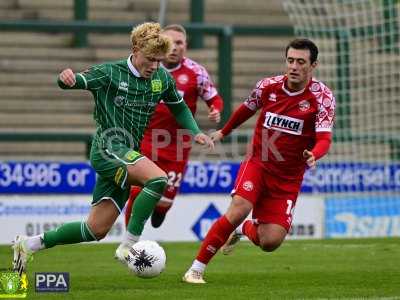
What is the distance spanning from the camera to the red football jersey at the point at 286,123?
9984 mm

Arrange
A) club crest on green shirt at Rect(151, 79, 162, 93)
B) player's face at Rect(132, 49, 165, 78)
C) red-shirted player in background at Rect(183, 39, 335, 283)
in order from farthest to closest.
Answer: red-shirted player in background at Rect(183, 39, 335, 283) < club crest on green shirt at Rect(151, 79, 162, 93) < player's face at Rect(132, 49, 165, 78)

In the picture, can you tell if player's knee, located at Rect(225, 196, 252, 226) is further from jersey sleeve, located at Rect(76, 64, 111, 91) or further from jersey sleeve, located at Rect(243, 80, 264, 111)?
jersey sleeve, located at Rect(76, 64, 111, 91)

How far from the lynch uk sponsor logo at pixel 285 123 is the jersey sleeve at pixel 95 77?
1.50 m

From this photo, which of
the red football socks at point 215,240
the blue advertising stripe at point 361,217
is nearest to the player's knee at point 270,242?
the red football socks at point 215,240

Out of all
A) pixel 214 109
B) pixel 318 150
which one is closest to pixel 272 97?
pixel 318 150

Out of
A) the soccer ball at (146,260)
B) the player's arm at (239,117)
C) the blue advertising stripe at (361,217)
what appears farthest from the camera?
the blue advertising stripe at (361,217)

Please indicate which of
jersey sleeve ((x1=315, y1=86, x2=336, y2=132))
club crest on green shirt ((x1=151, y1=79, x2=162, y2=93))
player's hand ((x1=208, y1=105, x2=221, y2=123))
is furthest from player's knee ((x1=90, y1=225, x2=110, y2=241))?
player's hand ((x1=208, y1=105, x2=221, y2=123))

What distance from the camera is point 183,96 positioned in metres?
13.1

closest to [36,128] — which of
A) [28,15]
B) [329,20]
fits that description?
[28,15]

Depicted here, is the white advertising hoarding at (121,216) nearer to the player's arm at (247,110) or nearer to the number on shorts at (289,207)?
the player's arm at (247,110)

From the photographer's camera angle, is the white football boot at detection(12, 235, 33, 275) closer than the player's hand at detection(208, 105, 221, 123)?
Yes

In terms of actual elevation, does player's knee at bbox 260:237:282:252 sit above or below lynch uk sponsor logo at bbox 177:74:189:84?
below

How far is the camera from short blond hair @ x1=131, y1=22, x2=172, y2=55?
366 inches

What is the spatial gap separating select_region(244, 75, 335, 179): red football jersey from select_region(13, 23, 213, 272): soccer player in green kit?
2.29 ft
